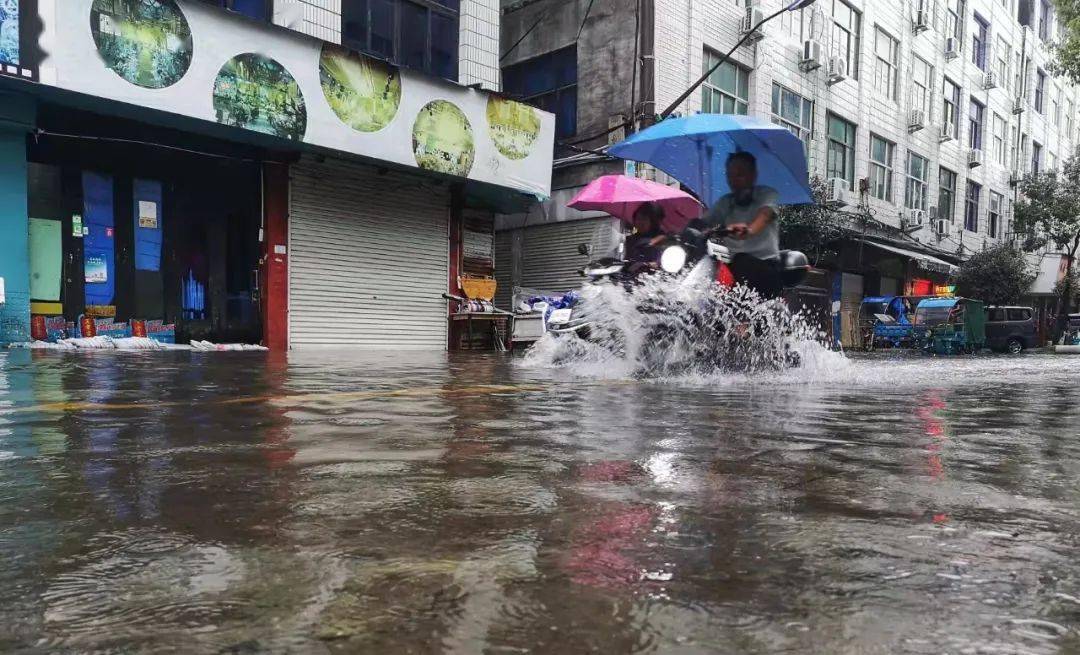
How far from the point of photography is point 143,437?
2.39 m

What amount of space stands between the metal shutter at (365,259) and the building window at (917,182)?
1899cm

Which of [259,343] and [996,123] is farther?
[996,123]

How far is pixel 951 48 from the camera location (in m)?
27.4

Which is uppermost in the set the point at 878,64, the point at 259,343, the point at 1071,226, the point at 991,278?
the point at 878,64

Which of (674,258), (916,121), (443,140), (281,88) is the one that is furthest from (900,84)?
(674,258)

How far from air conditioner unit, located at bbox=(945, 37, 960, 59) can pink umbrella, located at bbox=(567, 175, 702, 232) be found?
70.9ft

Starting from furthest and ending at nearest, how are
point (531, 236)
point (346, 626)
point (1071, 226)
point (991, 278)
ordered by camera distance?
point (1071, 226) → point (991, 278) → point (531, 236) → point (346, 626)

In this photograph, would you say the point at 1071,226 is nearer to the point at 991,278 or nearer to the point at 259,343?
the point at 991,278

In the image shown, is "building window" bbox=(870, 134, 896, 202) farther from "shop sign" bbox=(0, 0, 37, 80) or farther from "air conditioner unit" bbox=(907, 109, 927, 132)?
"shop sign" bbox=(0, 0, 37, 80)

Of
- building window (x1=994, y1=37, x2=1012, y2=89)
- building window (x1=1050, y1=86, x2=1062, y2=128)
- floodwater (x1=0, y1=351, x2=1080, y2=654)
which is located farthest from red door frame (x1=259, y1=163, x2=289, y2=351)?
building window (x1=1050, y1=86, x2=1062, y2=128)

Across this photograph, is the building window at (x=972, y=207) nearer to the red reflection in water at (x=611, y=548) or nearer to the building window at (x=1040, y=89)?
the building window at (x=1040, y=89)

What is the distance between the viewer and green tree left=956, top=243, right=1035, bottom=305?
87.8 feet

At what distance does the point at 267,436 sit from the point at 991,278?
29.9 metres

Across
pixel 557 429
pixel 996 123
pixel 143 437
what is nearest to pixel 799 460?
pixel 557 429
